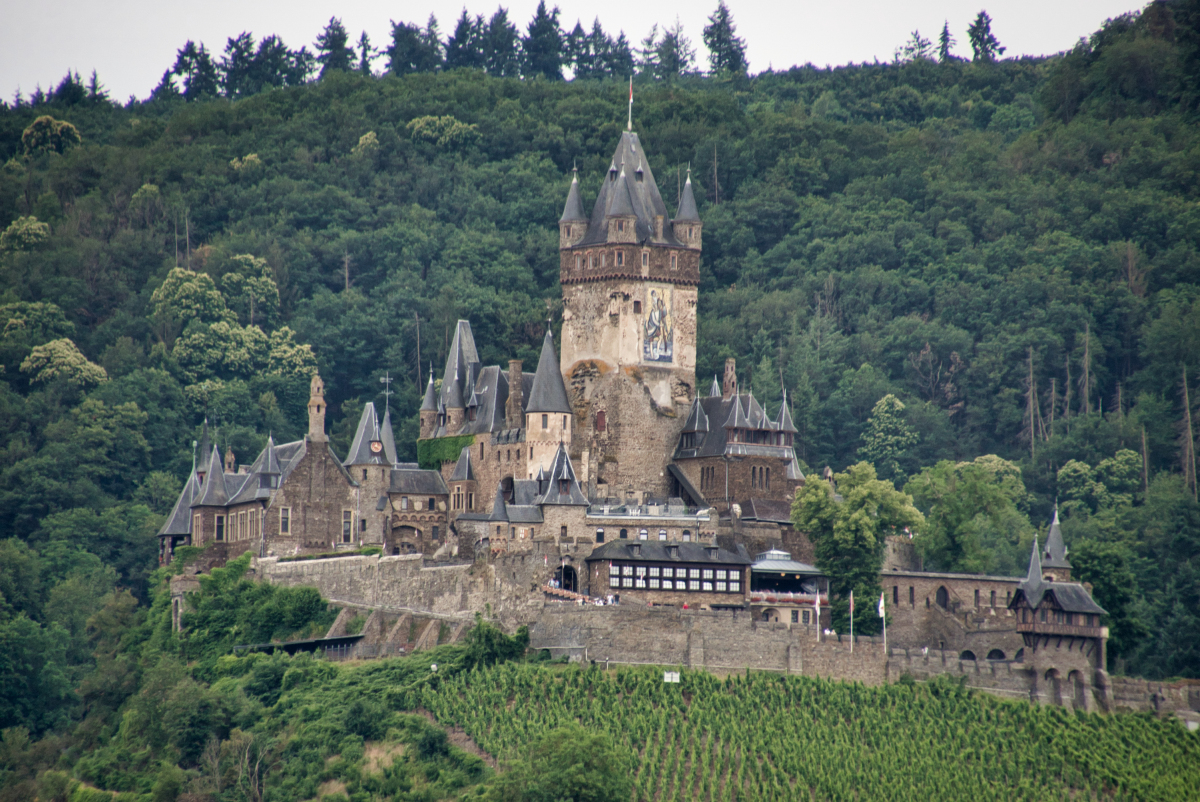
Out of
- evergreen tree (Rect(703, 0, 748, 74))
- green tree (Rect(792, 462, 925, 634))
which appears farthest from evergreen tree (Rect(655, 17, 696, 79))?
green tree (Rect(792, 462, 925, 634))

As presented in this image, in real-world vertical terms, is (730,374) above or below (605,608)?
above

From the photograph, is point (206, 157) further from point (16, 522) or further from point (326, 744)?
point (326, 744)

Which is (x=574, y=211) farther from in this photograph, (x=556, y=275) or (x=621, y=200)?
(x=556, y=275)

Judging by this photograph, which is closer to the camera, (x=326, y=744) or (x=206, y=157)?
(x=326, y=744)

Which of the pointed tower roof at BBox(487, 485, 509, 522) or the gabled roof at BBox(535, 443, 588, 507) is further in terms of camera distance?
the gabled roof at BBox(535, 443, 588, 507)

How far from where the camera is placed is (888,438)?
10812cm

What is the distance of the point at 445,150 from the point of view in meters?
129

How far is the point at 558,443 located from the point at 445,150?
50.6m

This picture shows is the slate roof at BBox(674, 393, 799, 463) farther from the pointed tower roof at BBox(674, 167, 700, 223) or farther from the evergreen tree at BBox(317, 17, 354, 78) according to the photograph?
the evergreen tree at BBox(317, 17, 354, 78)

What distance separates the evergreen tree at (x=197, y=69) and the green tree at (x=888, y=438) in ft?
217

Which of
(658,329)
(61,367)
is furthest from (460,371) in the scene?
(61,367)

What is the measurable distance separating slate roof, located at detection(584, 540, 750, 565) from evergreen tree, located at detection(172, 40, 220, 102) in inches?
3373

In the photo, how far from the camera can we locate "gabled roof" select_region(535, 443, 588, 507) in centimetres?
7756

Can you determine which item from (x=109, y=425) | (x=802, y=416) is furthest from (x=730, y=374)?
(x=109, y=425)
